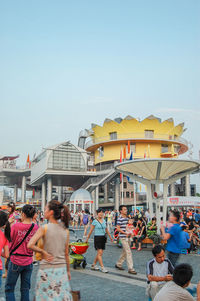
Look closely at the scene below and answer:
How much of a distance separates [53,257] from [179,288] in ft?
4.88

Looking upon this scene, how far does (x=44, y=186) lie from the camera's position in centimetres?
5409

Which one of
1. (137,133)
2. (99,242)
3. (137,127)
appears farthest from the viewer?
(137,127)

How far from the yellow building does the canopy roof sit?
29.9 meters

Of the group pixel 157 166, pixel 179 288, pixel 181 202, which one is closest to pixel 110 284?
pixel 179 288

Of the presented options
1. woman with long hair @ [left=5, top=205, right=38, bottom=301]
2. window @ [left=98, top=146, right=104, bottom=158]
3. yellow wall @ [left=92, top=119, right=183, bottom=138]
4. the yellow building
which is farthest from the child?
window @ [left=98, top=146, right=104, bottom=158]

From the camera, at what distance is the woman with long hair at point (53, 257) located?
392cm

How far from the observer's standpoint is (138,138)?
49312mm

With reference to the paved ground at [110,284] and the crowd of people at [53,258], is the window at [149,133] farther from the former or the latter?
the crowd of people at [53,258]

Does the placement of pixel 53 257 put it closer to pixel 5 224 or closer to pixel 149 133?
pixel 5 224

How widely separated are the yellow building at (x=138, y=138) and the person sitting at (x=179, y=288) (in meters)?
45.0

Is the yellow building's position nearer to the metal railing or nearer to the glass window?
the metal railing

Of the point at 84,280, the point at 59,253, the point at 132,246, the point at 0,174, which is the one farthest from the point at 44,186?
the point at 59,253

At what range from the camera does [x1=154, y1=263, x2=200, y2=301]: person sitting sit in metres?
3.86

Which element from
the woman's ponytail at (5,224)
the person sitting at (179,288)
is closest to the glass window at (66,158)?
the woman's ponytail at (5,224)
